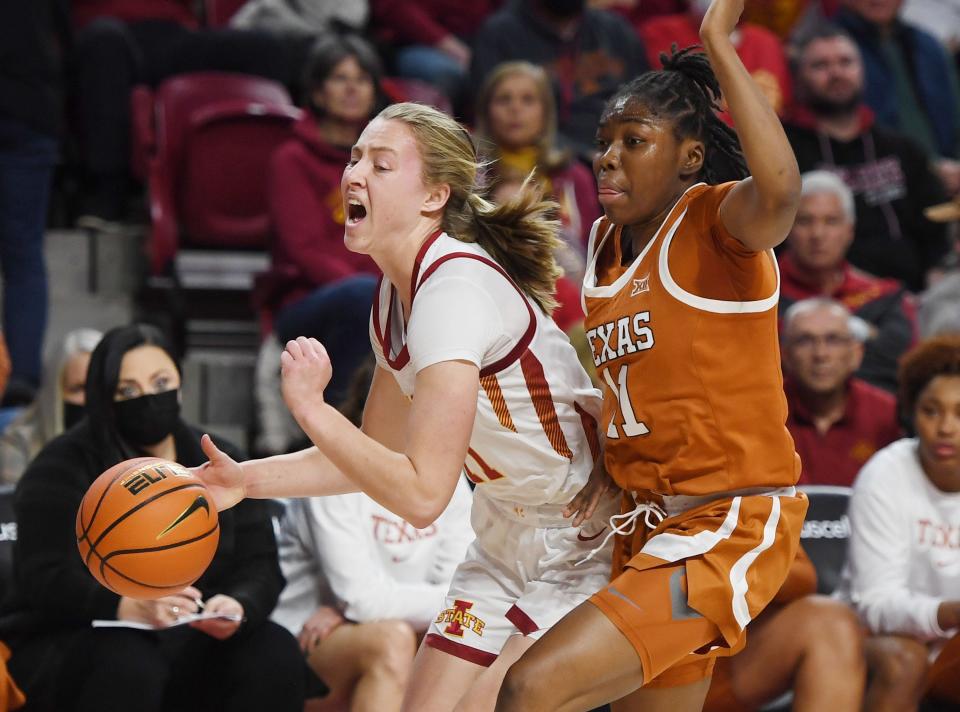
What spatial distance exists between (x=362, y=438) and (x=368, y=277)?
296cm

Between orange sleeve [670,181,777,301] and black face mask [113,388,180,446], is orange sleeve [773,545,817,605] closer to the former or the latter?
orange sleeve [670,181,777,301]

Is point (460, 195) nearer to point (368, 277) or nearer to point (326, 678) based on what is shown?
point (326, 678)

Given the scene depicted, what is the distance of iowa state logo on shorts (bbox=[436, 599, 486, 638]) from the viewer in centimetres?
318

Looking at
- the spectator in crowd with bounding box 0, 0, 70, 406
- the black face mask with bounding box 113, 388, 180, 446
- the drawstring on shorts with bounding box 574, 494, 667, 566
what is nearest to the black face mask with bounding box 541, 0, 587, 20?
the spectator in crowd with bounding box 0, 0, 70, 406

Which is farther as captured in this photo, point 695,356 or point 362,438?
point 695,356

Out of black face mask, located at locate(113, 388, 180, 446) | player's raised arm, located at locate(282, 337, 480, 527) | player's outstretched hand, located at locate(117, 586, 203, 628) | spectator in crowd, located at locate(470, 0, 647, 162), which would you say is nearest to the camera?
player's raised arm, located at locate(282, 337, 480, 527)

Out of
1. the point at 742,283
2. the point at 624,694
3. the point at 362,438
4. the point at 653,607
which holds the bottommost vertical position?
the point at 624,694

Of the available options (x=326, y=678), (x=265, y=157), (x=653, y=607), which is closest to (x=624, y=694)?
(x=653, y=607)

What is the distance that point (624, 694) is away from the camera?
2.88 metres

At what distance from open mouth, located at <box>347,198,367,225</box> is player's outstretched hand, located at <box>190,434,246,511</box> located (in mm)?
578


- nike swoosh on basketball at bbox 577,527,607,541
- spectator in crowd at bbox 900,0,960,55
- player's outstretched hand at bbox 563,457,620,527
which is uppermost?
spectator in crowd at bbox 900,0,960,55

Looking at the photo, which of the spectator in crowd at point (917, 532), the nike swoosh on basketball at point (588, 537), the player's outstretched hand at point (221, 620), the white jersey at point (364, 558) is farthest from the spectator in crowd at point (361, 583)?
the spectator in crowd at point (917, 532)

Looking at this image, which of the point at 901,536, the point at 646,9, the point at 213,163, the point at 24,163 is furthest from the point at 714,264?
the point at 646,9

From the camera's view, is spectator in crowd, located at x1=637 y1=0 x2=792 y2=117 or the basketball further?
spectator in crowd, located at x1=637 y1=0 x2=792 y2=117
